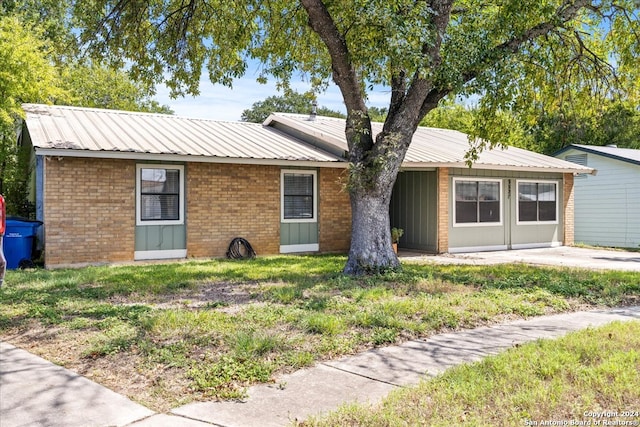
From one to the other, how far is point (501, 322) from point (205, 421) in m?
4.33

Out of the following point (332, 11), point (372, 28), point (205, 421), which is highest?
point (332, 11)

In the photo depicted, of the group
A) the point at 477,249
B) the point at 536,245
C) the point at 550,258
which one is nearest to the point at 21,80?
the point at 477,249

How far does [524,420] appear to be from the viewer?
3689 millimetres

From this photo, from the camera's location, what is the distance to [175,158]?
12812mm

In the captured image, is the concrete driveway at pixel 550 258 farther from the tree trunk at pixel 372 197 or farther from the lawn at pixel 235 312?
the tree trunk at pixel 372 197

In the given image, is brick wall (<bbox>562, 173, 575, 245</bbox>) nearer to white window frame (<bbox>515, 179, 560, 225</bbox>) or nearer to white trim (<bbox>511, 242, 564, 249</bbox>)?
white window frame (<bbox>515, 179, 560, 225</bbox>)

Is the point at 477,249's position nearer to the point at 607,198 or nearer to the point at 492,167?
the point at 492,167

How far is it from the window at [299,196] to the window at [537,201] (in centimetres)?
716

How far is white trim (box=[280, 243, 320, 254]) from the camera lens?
15225 mm

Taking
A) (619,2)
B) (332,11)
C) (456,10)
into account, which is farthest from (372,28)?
(619,2)

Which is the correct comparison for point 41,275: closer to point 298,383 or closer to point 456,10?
point 298,383

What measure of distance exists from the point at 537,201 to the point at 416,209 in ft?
15.3

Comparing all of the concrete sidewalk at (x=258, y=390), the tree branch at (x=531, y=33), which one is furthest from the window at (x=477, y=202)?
the concrete sidewalk at (x=258, y=390)

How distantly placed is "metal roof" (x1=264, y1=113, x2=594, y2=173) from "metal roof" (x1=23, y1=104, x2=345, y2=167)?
46 cm
